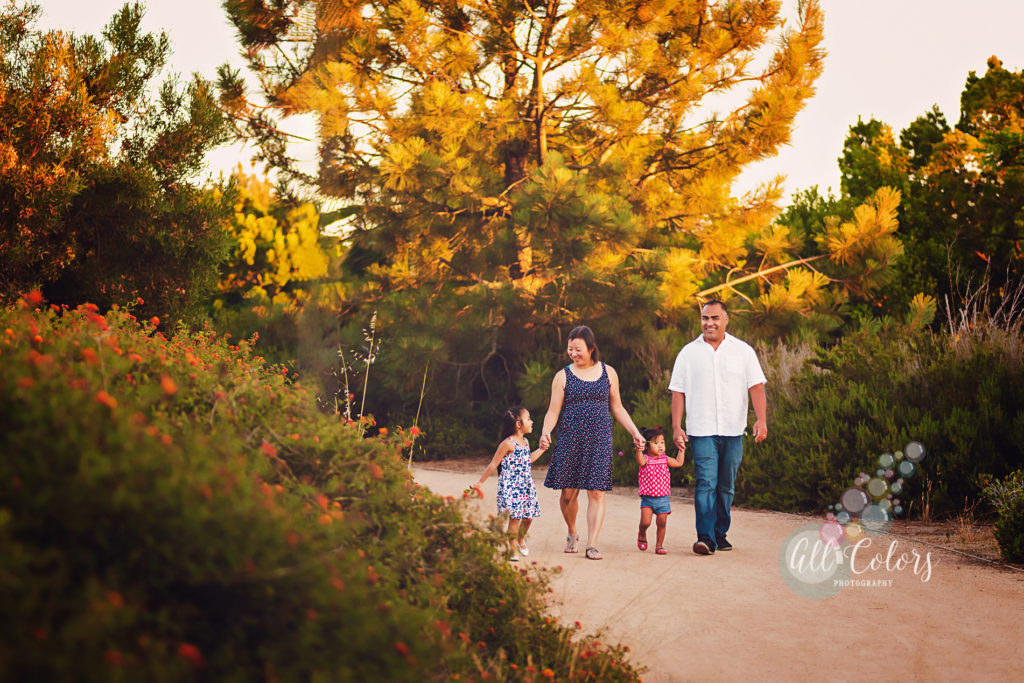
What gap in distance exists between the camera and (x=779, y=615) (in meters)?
5.07

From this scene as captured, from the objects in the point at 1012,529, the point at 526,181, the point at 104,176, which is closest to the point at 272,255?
the point at 104,176

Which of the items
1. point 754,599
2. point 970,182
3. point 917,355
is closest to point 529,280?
point 917,355

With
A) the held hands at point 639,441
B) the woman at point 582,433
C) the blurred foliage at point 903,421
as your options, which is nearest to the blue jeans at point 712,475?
the held hands at point 639,441

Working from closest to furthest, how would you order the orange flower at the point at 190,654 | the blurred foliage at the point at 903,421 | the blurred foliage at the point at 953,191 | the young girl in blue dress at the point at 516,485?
the orange flower at the point at 190,654 → the young girl in blue dress at the point at 516,485 → the blurred foliage at the point at 903,421 → the blurred foliage at the point at 953,191

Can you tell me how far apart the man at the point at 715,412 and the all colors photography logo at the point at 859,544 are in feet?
2.10

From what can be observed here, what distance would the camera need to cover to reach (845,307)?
607 inches

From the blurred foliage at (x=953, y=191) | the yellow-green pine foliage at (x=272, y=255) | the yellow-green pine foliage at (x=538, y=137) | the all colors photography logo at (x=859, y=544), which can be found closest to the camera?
the all colors photography logo at (x=859, y=544)

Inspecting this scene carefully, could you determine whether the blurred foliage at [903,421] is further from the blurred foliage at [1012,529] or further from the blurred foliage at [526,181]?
the blurred foliage at [526,181]

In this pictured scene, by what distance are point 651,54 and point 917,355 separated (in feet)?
24.1

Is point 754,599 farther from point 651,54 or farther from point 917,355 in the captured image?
point 651,54

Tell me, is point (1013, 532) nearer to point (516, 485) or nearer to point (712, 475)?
point (712, 475)

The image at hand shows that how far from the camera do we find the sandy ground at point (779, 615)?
4.18 metres

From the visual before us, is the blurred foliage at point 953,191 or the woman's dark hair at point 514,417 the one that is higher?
the blurred foliage at point 953,191

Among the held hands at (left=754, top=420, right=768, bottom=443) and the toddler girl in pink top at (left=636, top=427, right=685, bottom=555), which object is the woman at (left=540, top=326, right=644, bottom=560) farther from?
the held hands at (left=754, top=420, right=768, bottom=443)
